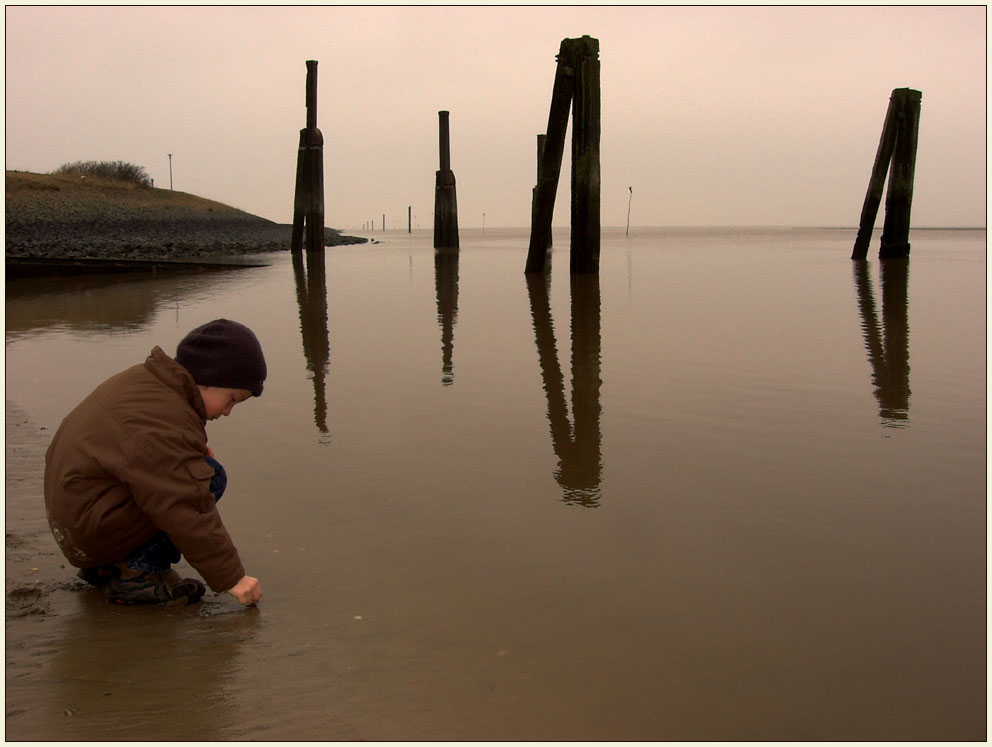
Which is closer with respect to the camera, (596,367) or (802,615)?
(802,615)

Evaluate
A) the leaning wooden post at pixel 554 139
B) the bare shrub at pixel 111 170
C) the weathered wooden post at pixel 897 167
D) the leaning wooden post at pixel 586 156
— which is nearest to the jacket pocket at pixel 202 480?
the leaning wooden post at pixel 586 156

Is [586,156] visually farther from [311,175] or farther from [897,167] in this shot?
[311,175]

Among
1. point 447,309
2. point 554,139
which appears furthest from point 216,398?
point 554,139

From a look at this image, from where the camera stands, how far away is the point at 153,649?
237 cm

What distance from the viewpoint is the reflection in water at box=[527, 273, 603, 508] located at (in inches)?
147

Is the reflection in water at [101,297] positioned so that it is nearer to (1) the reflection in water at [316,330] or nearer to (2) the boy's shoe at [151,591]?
(1) the reflection in water at [316,330]

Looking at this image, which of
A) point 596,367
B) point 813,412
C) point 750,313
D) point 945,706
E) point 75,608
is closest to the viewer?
point 945,706

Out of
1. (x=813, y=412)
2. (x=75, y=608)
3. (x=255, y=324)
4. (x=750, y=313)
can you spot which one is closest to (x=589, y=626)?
(x=75, y=608)

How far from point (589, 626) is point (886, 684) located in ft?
2.47

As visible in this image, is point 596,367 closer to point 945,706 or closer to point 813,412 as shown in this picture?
point 813,412

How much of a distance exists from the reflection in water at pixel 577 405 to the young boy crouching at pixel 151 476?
1.44 m

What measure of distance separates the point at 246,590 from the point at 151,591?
31 centimetres

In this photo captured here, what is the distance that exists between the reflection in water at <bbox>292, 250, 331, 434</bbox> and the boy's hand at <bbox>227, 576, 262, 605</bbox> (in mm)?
1946

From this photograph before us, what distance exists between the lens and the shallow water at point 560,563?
2.09 metres
